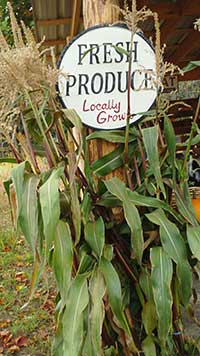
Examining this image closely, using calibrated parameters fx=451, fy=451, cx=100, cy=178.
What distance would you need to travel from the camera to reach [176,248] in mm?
1328

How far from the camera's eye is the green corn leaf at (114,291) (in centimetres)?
126

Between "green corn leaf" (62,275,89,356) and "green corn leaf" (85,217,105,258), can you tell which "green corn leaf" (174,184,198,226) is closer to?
"green corn leaf" (85,217,105,258)

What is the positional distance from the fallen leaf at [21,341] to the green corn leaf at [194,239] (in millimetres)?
1427

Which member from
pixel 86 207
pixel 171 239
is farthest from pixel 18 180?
pixel 171 239

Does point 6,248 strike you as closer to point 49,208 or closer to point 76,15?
point 76,15

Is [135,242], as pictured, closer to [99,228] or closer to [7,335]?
[99,228]

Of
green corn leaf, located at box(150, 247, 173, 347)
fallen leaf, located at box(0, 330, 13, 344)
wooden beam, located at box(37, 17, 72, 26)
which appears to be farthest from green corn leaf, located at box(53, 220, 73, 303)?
wooden beam, located at box(37, 17, 72, 26)

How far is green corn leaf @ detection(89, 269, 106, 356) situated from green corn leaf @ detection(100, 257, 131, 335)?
2 centimetres

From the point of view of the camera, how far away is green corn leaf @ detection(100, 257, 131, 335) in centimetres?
126

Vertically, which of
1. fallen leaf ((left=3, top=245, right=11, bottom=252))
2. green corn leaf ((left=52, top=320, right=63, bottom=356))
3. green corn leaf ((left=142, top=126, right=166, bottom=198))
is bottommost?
fallen leaf ((left=3, top=245, right=11, bottom=252))

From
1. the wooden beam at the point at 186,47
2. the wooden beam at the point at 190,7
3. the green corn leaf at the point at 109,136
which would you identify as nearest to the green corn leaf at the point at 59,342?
the green corn leaf at the point at 109,136

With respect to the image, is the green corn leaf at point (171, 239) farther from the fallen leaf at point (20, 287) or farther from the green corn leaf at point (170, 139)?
the fallen leaf at point (20, 287)

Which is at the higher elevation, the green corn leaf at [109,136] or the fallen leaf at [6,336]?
the green corn leaf at [109,136]

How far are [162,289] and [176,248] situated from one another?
128 millimetres
